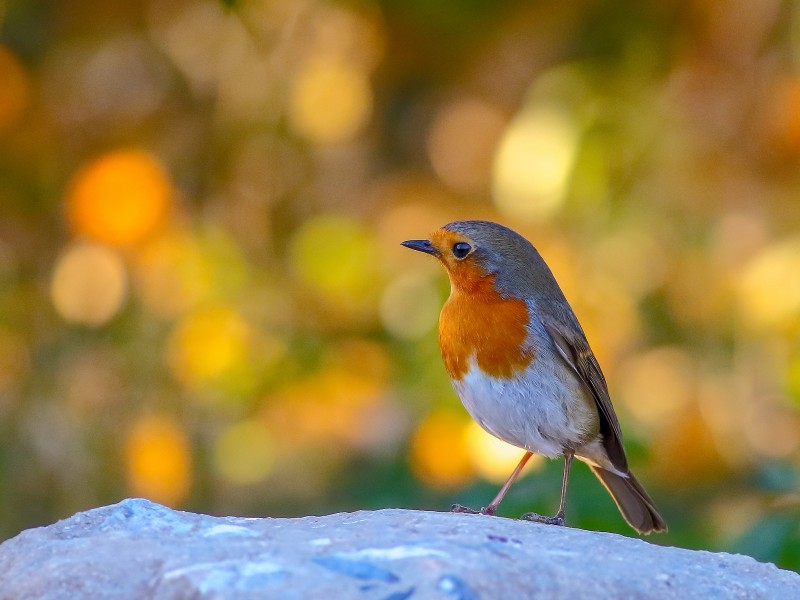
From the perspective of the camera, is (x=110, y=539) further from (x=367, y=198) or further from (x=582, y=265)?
(x=367, y=198)

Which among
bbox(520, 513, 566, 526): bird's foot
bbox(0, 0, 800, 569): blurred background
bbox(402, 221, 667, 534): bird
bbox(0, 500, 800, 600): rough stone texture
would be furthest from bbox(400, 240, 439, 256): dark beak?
bbox(0, 500, 800, 600): rough stone texture

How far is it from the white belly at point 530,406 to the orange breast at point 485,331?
35 mm

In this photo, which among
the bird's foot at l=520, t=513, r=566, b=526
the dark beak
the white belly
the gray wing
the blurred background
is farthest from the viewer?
the blurred background

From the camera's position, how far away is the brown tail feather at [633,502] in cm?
413

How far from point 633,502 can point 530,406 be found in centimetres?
65

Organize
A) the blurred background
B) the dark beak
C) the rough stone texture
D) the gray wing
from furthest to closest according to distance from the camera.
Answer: the blurred background
the dark beak
the gray wing
the rough stone texture

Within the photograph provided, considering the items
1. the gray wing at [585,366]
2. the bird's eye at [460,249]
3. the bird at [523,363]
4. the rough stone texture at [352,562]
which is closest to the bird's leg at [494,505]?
the bird at [523,363]

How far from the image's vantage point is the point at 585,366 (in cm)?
407

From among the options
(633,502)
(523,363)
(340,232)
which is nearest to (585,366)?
(523,363)

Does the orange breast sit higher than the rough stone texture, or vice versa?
the orange breast

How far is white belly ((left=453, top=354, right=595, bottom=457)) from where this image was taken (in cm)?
383

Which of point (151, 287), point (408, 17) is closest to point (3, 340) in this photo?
point (151, 287)

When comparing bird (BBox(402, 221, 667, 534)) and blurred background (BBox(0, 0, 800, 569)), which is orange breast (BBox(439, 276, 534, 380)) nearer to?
bird (BBox(402, 221, 667, 534))

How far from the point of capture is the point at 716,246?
20.9 feet
